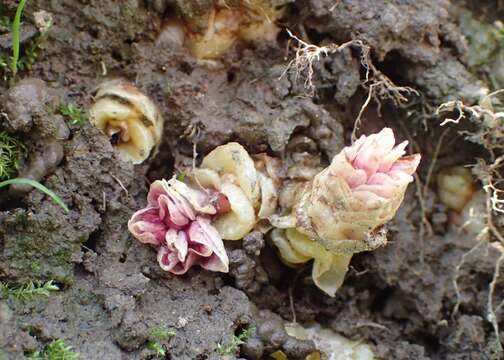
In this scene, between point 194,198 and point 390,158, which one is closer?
point 390,158

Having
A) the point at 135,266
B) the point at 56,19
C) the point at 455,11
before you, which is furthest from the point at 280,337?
the point at 455,11

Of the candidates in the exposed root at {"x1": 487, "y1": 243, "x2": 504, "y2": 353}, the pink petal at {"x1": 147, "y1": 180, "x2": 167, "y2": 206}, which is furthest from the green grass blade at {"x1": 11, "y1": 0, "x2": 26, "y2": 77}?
the exposed root at {"x1": 487, "y1": 243, "x2": 504, "y2": 353}

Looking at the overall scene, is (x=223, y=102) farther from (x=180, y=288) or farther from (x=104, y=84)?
(x=180, y=288)

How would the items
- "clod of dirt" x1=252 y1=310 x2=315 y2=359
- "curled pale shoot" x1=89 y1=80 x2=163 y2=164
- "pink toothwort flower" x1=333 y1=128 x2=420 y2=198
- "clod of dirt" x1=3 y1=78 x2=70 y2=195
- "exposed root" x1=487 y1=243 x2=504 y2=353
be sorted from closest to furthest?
"pink toothwort flower" x1=333 y1=128 x2=420 y2=198 → "clod of dirt" x1=3 y1=78 x2=70 y2=195 → "clod of dirt" x1=252 y1=310 x2=315 y2=359 → "curled pale shoot" x1=89 y1=80 x2=163 y2=164 → "exposed root" x1=487 y1=243 x2=504 y2=353

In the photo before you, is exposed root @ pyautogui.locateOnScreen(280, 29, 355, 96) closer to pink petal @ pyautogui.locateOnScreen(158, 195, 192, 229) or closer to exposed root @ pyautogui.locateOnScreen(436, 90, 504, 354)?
exposed root @ pyautogui.locateOnScreen(436, 90, 504, 354)

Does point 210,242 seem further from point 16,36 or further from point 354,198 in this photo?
point 16,36

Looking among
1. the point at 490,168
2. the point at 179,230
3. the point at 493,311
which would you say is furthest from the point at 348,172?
the point at 493,311

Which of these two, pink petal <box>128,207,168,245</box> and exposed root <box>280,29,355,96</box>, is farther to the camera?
exposed root <box>280,29,355,96</box>

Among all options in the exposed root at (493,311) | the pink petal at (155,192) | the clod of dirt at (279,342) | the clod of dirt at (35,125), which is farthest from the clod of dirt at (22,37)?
the exposed root at (493,311)
